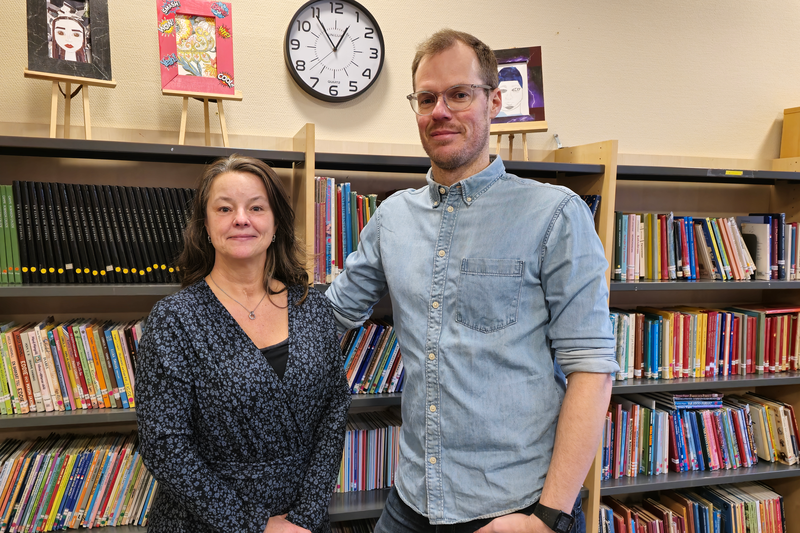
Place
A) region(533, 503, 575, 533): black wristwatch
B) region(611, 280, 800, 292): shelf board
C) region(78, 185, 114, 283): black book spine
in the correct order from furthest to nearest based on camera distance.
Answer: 1. region(611, 280, 800, 292): shelf board
2. region(78, 185, 114, 283): black book spine
3. region(533, 503, 575, 533): black wristwatch

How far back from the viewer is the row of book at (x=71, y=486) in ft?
5.51

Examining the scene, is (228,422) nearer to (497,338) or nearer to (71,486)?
(497,338)

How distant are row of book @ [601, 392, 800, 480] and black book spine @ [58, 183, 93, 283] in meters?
2.02

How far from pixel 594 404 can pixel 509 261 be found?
13.9 inches

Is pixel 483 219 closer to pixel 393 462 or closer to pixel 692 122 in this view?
pixel 393 462

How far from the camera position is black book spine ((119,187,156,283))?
1.72m

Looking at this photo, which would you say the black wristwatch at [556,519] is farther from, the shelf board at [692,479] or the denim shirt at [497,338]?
the shelf board at [692,479]

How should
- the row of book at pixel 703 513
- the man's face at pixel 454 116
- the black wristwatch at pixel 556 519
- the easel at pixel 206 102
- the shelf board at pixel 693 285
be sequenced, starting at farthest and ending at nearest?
1. the row of book at pixel 703 513
2. the shelf board at pixel 693 285
3. the easel at pixel 206 102
4. the man's face at pixel 454 116
5. the black wristwatch at pixel 556 519

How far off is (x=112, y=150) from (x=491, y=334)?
1.30 metres

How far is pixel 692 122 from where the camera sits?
2.60 metres

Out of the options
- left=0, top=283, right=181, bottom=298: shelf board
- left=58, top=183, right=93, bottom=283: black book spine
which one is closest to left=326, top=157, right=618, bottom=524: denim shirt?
left=0, top=283, right=181, bottom=298: shelf board

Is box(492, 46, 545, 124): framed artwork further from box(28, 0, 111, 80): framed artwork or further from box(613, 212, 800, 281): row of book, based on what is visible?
box(28, 0, 111, 80): framed artwork

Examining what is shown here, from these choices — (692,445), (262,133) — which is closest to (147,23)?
(262,133)

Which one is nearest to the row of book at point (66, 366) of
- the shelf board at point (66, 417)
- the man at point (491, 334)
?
the shelf board at point (66, 417)
